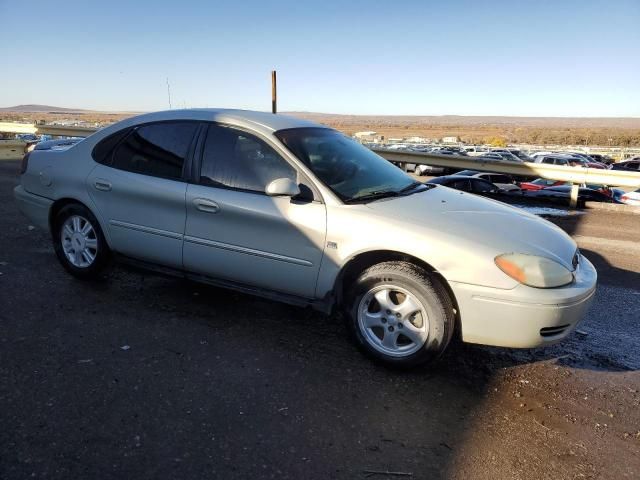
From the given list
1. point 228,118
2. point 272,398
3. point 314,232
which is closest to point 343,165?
point 314,232

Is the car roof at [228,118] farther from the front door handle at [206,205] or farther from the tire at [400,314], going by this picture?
the tire at [400,314]

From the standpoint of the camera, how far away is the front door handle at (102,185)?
13.1 feet

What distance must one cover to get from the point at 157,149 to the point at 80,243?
1220 millimetres

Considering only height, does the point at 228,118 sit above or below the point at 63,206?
above

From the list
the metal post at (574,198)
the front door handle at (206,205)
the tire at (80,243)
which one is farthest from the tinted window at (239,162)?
the metal post at (574,198)

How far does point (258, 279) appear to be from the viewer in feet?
11.3

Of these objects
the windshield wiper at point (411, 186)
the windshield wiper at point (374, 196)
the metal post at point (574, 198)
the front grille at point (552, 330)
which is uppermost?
the windshield wiper at point (411, 186)

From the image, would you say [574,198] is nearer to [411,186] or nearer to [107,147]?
[411,186]

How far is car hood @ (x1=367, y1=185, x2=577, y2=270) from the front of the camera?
115 inches

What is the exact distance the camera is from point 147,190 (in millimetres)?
3793

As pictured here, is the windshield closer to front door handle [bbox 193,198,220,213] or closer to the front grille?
front door handle [bbox 193,198,220,213]

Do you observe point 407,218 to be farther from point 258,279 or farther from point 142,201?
point 142,201

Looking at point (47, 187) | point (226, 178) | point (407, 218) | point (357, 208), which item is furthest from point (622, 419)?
point (47, 187)

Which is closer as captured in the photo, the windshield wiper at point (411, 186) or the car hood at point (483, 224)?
the car hood at point (483, 224)
